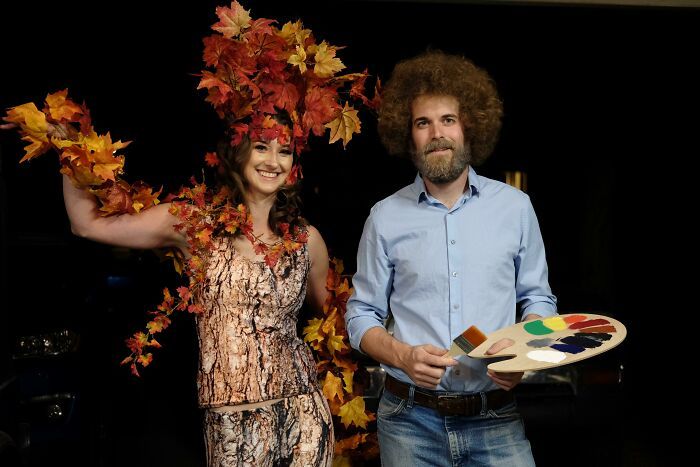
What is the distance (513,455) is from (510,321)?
382mm

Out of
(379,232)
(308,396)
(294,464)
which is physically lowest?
(294,464)

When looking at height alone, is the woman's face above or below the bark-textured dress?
above

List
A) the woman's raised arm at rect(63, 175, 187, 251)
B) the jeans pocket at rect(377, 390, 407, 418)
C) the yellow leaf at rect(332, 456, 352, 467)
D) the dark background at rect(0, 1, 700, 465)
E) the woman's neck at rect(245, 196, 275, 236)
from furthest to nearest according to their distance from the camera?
the dark background at rect(0, 1, 700, 465), the yellow leaf at rect(332, 456, 352, 467), the woman's neck at rect(245, 196, 275, 236), the woman's raised arm at rect(63, 175, 187, 251), the jeans pocket at rect(377, 390, 407, 418)

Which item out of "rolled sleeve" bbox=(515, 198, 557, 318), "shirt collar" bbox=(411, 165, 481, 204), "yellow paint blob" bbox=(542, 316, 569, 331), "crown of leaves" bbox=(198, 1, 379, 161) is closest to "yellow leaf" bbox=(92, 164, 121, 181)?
"crown of leaves" bbox=(198, 1, 379, 161)

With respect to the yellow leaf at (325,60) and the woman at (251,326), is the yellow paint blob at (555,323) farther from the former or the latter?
the yellow leaf at (325,60)

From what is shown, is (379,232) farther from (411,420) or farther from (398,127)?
(411,420)

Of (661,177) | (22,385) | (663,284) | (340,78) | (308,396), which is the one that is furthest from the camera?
(663,284)

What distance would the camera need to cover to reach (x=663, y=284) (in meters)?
8.34

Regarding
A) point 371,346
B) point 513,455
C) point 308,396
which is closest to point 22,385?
point 308,396

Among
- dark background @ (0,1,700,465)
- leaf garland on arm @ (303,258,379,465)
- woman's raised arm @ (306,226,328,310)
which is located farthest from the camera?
dark background @ (0,1,700,465)

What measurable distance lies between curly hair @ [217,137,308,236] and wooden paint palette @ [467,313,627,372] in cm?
87

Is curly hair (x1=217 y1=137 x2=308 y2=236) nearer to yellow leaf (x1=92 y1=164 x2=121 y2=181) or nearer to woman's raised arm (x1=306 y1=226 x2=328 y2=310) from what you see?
woman's raised arm (x1=306 y1=226 x2=328 y2=310)

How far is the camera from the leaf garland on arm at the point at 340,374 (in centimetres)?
280

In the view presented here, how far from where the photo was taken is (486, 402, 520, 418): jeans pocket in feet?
7.23
